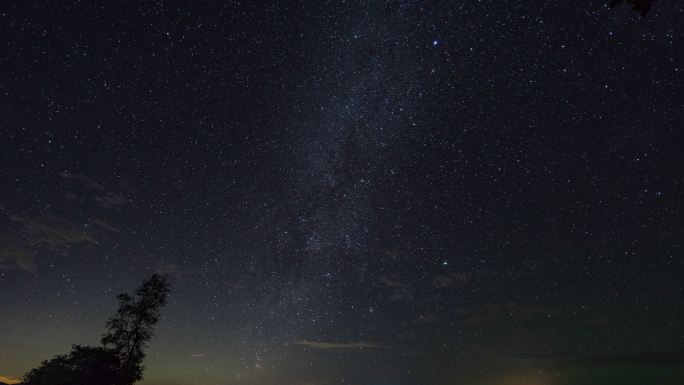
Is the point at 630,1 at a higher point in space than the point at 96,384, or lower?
higher

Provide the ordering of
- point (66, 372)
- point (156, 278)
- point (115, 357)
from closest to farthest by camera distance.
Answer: point (66, 372) < point (115, 357) < point (156, 278)

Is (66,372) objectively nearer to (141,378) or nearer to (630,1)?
(141,378)

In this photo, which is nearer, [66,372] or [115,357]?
[66,372]

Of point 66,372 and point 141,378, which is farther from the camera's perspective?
point 141,378

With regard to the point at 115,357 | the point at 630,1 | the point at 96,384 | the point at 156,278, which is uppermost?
the point at 156,278

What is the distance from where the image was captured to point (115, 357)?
939 inches

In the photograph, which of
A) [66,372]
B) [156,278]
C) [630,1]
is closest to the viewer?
[630,1]

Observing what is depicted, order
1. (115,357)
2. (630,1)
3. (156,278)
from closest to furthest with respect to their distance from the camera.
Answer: (630,1)
(115,357)
(156,278)

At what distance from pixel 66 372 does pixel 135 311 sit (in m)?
4.80

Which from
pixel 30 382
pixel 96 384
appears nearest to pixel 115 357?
pixel 96 384

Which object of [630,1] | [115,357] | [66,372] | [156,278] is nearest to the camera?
[630,1]

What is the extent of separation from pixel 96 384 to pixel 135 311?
462 cm

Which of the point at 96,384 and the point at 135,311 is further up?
the point at 135,311

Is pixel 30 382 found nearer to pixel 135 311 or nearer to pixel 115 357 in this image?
pixel 115 357
